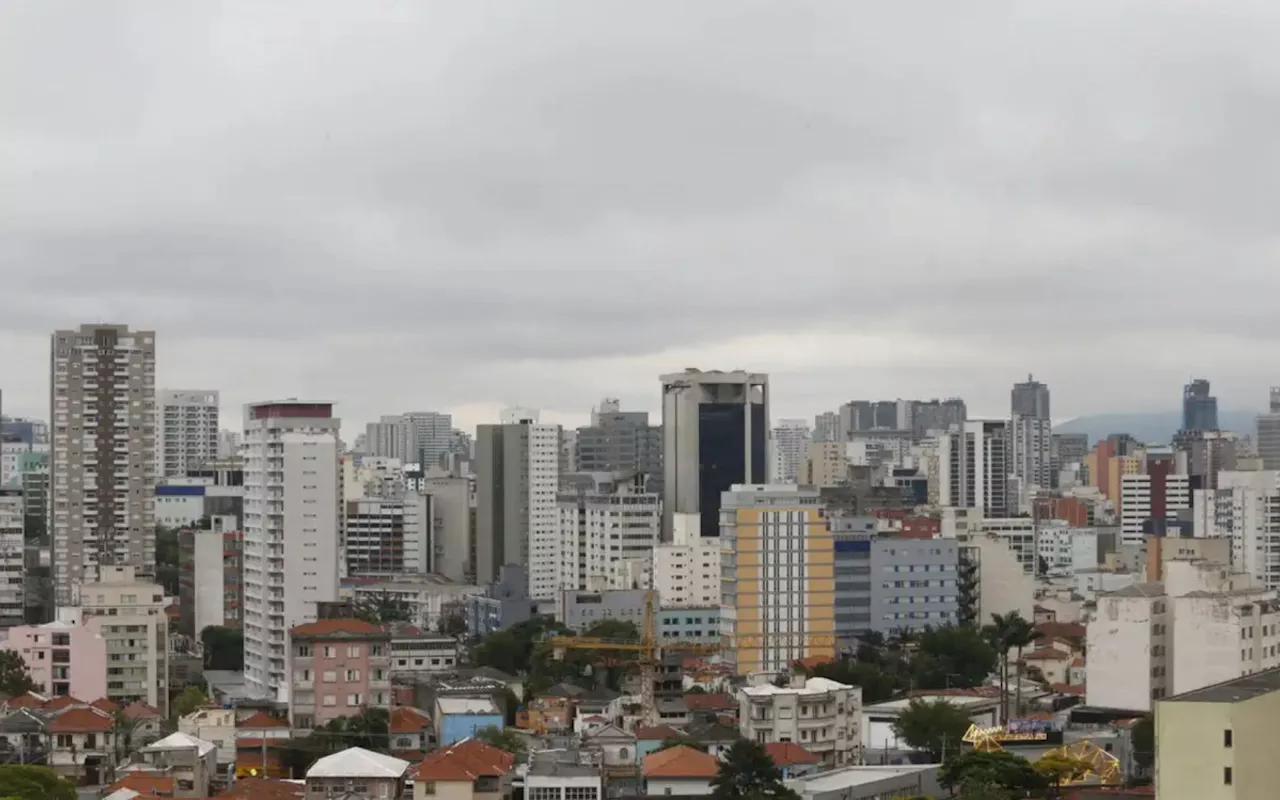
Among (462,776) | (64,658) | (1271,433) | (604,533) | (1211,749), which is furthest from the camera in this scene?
(1271,433)

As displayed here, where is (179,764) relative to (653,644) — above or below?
below

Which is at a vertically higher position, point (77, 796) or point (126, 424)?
point (126, 424)

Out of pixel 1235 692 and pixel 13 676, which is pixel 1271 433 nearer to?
pixel 13 676

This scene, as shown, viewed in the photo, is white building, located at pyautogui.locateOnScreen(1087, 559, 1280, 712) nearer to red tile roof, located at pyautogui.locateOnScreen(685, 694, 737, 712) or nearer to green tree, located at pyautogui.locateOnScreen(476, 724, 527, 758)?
red tile roof, located at pyautogui.locateOnScreen(685, 694, 737, 712)

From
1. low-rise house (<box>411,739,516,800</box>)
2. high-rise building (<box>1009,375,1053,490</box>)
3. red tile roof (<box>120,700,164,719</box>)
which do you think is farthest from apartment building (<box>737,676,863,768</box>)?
high-rise building (<box>1009,375,1053,490</box>)

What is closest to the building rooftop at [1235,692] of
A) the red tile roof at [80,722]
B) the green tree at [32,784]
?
the green tree at [32,784]

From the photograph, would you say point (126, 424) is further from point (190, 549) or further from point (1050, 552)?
point (1050, 552)

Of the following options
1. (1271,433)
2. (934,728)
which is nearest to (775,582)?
(934,728)

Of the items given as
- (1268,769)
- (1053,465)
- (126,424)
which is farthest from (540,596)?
(1053,465)
